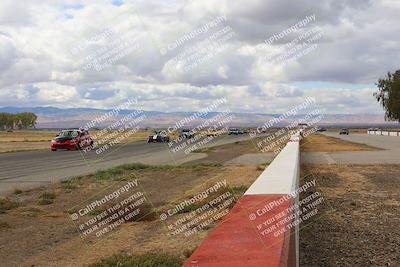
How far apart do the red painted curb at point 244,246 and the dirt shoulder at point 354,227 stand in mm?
1657

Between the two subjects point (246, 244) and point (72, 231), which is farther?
point (72, 231)

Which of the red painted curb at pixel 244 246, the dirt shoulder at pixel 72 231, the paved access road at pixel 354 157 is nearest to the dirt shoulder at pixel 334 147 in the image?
the paved access road at pixel 354 157

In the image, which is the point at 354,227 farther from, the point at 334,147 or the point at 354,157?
the point at 334,147

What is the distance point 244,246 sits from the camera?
3.70 metres

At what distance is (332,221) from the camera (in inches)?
356

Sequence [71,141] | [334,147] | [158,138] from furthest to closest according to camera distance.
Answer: [158,138], [334,147], [71,141]

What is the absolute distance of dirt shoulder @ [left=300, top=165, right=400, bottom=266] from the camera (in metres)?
6.39

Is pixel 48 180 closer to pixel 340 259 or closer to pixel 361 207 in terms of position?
pixel 361 207

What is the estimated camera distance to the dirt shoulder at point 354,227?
21.0 ft

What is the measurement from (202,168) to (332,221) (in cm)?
1344

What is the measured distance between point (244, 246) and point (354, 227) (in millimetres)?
5257

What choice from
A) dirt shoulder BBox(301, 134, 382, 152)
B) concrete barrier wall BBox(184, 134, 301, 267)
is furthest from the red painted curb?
dirt shoulder BBox(301, 134, 382, 152)

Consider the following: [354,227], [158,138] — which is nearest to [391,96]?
[158,138]

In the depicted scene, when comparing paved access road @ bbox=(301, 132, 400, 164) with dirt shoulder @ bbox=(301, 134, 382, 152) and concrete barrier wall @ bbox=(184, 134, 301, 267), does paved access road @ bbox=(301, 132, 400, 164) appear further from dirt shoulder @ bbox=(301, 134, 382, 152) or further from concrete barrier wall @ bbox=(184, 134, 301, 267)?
concrete barrier wall @ bbox=(184, 134, 301, 267)
